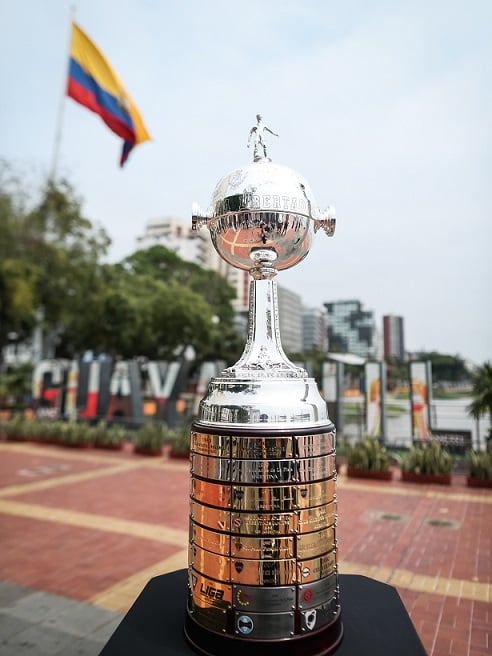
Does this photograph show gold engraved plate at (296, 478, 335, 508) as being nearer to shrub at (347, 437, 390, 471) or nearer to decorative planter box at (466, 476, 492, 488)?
decorative planter box at (466, 476, 492, 488)

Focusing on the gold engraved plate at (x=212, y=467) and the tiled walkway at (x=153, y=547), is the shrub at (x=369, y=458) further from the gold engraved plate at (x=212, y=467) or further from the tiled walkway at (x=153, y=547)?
the gold engraved plate at (x=212, y=467)

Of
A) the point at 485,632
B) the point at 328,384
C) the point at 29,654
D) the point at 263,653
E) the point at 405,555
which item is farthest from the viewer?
the point at 328,384

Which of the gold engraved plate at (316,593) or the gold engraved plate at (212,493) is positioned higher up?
the gold engraved plate at (212,493)

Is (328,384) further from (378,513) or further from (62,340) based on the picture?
(62,340)

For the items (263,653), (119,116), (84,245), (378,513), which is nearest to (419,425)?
(378,513)

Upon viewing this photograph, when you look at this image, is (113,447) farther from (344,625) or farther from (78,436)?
(344,625)

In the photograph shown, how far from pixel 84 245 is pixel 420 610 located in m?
24.6

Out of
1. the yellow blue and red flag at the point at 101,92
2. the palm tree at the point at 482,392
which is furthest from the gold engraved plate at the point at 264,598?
the yellow blue and red flag at the point at 101,92

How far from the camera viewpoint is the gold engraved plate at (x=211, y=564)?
2232mm

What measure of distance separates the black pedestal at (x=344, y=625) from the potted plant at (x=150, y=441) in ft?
34.5

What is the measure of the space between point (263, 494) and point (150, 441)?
1169 cm

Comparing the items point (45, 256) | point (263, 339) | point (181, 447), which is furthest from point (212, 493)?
point (45, 256)

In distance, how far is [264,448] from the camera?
7.34ft

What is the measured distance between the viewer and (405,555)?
579 cm
